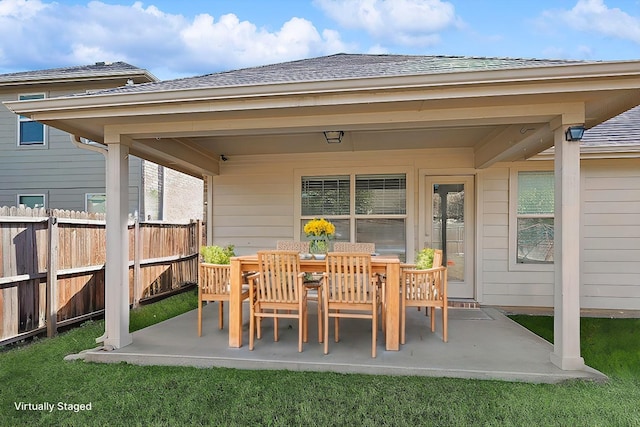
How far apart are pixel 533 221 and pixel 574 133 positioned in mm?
3016

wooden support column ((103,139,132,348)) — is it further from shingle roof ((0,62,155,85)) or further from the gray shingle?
the gray shingle

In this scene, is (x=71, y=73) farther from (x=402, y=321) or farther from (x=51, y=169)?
(x=402, y=321)

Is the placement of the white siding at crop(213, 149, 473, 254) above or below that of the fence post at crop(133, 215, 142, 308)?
above

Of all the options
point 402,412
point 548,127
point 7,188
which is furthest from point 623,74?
point 7,188

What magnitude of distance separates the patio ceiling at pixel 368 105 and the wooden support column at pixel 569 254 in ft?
1.03

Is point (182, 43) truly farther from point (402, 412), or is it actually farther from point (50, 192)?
point (402, 412)

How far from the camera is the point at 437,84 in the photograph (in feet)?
10.1

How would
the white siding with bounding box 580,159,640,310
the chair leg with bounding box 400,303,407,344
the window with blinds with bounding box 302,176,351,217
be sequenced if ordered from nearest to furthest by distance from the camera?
1. the chair leg with bounding box 400,303,407,344
2. the white siding with bounding box 580,159,640,310
3. the window with blinds with bounding box 302,176,351,217

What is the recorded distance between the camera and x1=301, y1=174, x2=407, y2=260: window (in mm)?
6191

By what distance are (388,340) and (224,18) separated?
58.7 ft

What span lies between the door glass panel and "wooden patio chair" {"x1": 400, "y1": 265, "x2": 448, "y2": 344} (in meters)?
2.07

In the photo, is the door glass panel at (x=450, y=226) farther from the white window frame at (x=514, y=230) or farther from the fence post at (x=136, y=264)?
the fence post at (x=136, y=264)

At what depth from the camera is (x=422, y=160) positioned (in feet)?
20.1

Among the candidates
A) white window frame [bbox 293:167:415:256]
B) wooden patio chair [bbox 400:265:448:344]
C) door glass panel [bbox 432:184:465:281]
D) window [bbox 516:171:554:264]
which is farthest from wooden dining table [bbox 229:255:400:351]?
window [bbox 516:171:554:264]
